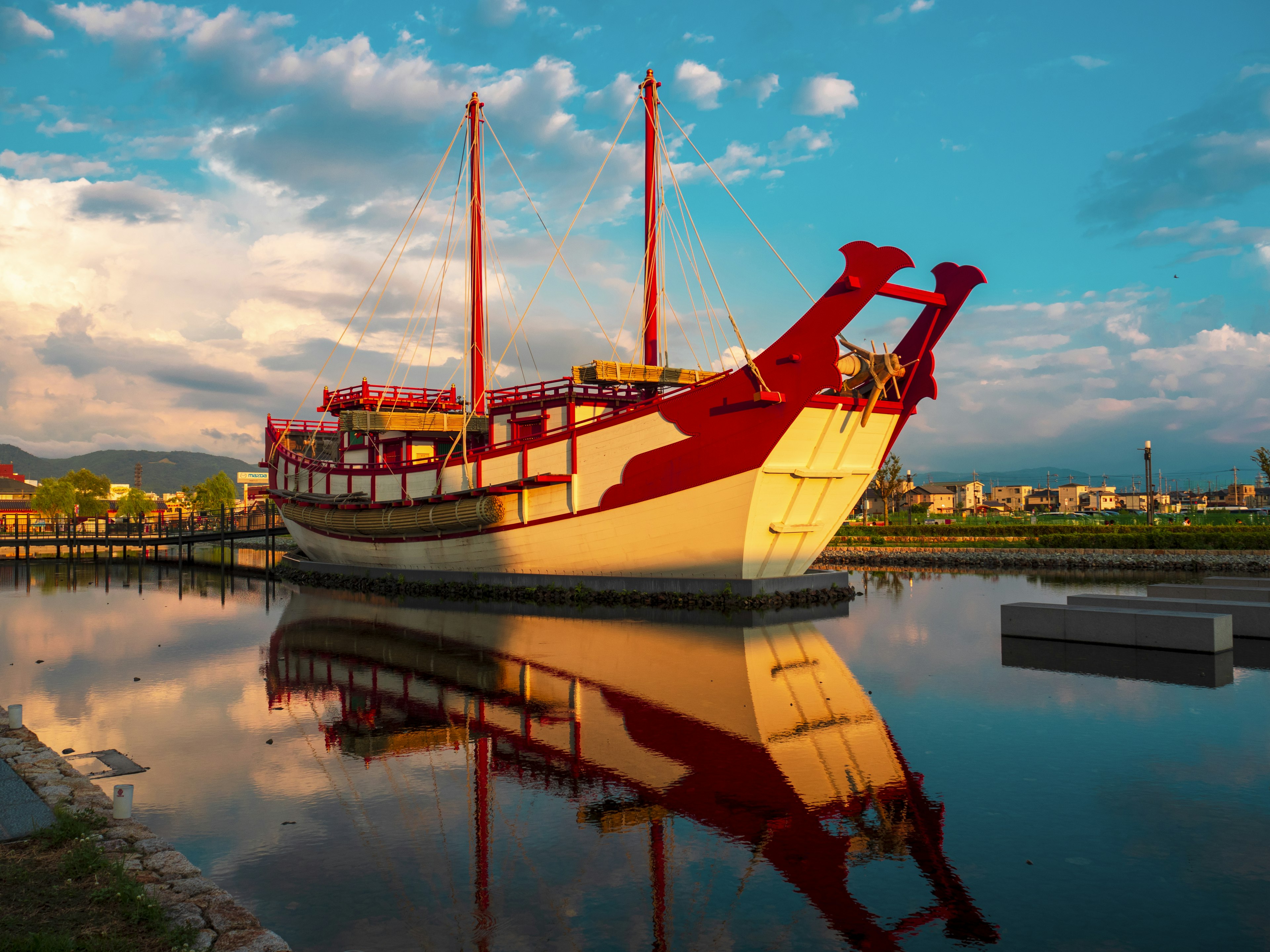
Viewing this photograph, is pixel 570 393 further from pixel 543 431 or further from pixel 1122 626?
pixel 1122 626

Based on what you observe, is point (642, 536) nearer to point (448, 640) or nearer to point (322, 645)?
point (448, 640)

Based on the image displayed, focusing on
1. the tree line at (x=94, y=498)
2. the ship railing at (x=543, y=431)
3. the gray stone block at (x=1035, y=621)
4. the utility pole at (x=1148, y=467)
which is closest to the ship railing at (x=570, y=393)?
the ship railing at (x=543, y=431)

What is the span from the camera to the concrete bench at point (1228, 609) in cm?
1566

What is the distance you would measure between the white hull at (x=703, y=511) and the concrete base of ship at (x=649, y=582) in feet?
0.97

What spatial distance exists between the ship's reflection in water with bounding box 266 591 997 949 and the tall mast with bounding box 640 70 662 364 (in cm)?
1195

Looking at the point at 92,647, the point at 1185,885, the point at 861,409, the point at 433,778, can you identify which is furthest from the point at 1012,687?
the point at 92,647

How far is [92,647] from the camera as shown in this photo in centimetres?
1595

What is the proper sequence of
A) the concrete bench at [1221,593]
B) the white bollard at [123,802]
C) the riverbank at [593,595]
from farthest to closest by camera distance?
the riverbank at [593,595]
the concrete bench at [1221,593]
the white bollard at [123,802]

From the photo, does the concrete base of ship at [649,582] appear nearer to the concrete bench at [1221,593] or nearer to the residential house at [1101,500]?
the concrete bench at [1221,593]

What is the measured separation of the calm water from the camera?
195 inches

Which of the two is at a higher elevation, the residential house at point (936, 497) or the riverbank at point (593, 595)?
the residential house at point (936, 497)

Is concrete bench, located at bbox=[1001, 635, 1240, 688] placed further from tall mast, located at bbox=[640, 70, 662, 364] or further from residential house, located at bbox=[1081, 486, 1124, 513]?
residential house, located at bbox=[1081, 486, 1124, 513]

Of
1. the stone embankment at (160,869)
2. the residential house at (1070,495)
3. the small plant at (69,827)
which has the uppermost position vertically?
the residential house at (1070,495)

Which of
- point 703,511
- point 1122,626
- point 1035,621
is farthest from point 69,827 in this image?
point 1122,626
